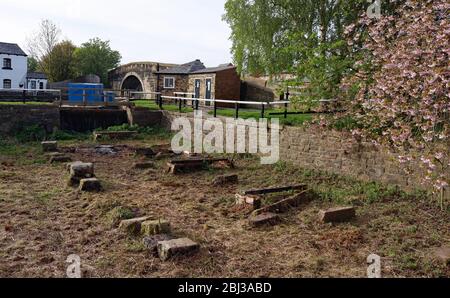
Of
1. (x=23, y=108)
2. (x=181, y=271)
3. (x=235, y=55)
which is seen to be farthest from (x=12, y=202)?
(x=235, y=55)

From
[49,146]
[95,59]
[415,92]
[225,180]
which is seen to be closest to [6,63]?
[95,59]

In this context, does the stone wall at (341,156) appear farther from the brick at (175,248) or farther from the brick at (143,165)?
the brick at (175,248)

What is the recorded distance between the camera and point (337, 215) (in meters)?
7.34

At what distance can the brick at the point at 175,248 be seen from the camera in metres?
5.50

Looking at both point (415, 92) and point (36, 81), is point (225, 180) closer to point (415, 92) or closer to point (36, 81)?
point (415, 92)

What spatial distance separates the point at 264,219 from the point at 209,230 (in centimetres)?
101

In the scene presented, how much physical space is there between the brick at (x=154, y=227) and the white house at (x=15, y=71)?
40.4 meters

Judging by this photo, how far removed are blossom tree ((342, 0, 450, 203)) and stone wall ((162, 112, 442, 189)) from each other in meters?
0.40

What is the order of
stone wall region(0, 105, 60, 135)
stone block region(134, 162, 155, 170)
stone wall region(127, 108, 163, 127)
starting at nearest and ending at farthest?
stone block region(134, 162, 155, 170), stone wall region(0, 105, 60, 135), stone wall region(127, 108, 163, 127)

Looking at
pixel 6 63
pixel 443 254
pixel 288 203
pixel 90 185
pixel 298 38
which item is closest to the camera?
pixel 443 254

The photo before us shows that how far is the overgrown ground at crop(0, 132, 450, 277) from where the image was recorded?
17.6ft

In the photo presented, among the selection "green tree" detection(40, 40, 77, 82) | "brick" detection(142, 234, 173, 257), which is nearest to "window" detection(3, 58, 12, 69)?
"green tree" detection(40, 40, 77, 82)

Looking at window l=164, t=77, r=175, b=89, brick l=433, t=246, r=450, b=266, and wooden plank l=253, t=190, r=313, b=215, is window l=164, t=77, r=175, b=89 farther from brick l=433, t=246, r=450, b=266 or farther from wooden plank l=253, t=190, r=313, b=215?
brick l=433, t=246, r=450, b=266
